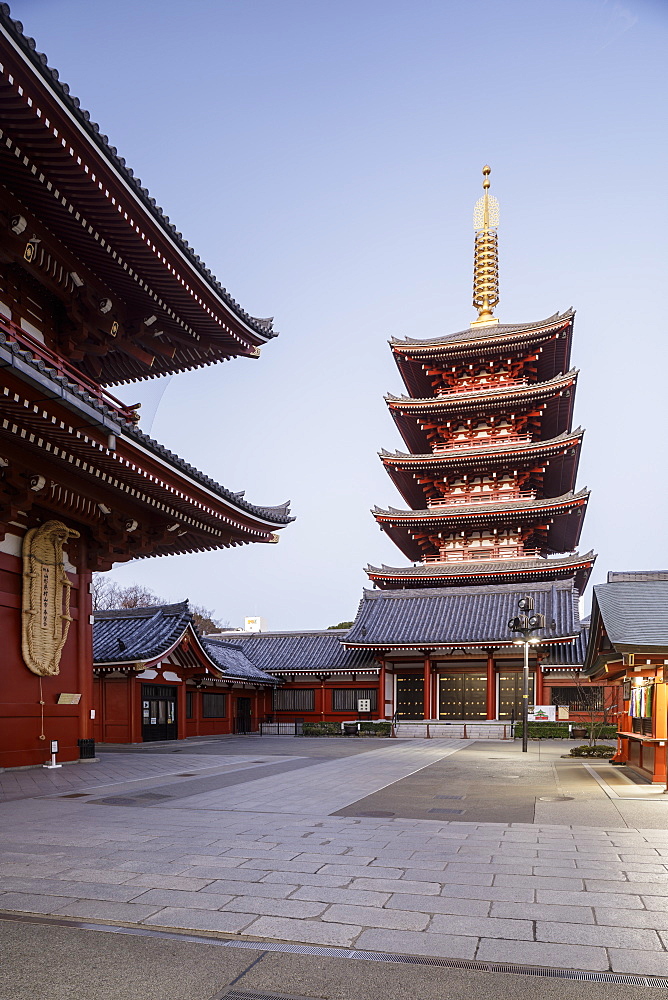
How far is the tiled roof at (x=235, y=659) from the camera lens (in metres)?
36.1

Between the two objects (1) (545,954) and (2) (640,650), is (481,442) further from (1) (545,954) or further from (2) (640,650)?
(1) (545,954)

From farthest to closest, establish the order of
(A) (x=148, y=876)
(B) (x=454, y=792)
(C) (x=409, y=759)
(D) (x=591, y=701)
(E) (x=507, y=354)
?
1. (E) (x=507, y=354)
2. (D) (x=591, y=701)
3. (C) (x=409, y=759)
4. (B) (x=454, y=792)
5. (A) (x=148, y=876)

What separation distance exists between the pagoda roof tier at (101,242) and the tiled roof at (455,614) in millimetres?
20229

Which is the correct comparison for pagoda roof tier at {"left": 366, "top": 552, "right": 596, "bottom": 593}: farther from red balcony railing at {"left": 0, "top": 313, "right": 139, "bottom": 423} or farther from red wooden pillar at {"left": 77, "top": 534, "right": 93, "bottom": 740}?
red balcony railing at {"left": 0, "top": 313, "right": 139, "bottom": 423}

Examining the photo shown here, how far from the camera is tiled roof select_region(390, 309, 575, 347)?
40.9m

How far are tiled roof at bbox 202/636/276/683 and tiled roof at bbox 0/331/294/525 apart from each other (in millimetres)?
16671

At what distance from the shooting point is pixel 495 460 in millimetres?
41875

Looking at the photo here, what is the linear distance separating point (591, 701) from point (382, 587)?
48.8ft

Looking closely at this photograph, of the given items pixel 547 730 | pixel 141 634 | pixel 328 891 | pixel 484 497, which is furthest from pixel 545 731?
pixel 328 891

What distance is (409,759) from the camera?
2136 cm

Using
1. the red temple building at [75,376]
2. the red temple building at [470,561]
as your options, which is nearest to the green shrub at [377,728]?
the red temple building at [470,561]

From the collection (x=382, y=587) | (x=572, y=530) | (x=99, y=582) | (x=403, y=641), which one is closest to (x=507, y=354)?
(x=572, y=530)

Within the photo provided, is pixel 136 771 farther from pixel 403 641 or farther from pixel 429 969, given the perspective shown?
pixel 403 641

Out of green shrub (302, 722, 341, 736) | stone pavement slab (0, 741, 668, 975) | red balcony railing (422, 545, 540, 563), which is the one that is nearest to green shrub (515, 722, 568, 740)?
green shrub (302, 722, 341, 736)
